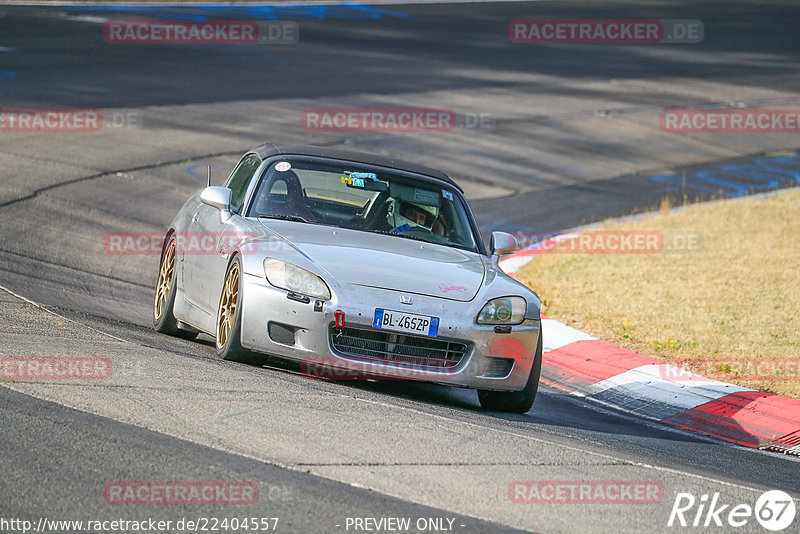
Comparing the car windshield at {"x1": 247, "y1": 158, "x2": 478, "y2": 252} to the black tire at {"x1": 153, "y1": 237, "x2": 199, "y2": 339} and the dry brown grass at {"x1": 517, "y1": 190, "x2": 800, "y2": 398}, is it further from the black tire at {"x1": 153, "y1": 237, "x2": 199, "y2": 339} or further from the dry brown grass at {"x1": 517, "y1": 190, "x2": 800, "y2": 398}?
the dry brown grass at {"x1": 517, "y1": 190, "x2": 800, "y2": 398}

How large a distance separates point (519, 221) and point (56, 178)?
6.30m

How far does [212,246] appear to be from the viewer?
7.95 meters

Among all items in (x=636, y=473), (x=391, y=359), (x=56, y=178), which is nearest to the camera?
(x=636, y=473)

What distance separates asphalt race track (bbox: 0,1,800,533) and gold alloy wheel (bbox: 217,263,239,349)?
0.20 metres

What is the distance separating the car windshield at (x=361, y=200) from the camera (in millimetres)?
8062

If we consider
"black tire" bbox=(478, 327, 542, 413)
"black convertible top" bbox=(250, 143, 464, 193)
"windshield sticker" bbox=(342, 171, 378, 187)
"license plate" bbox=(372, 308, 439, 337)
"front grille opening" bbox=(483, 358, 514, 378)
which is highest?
"black convertible top" bbox=(250, 143, 464, 193)

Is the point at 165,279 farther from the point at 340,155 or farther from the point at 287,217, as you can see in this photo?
the point at 340,155

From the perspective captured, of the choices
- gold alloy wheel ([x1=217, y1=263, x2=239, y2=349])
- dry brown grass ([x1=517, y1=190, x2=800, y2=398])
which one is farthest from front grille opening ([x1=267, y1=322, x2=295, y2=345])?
dry brown grass ([x1=517, y1=190, x2=800, y2=398])

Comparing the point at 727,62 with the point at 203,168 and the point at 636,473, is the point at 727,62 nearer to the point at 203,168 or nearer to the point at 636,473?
the point at 203,168

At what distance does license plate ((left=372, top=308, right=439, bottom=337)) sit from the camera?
6.72 meters

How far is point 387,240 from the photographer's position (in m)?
7.75

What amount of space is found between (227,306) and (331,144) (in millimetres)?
12141

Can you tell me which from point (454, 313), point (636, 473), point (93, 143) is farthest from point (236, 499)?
point (93, 143)

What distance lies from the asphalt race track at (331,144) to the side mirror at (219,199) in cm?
96
